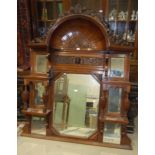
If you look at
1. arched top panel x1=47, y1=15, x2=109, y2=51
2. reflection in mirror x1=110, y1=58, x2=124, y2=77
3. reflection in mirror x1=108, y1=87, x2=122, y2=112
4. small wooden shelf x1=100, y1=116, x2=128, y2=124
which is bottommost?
small wooden shelf x1=100, y1=116, x2=128, y2=124

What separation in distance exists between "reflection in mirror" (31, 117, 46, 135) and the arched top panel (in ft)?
3.02

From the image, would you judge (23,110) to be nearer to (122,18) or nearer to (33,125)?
(33,125)

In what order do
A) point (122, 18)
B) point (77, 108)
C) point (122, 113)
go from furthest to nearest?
point (122, 18) < point (77, 108) < point (122, 113)

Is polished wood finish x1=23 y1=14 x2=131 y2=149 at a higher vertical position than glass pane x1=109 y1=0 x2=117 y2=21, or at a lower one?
lower

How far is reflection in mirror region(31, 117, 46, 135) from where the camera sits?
2.65m

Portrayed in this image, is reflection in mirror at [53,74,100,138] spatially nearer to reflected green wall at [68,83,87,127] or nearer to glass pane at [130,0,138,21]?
reflected green wall at [68,83,87,127]

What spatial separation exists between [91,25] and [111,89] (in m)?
0.82

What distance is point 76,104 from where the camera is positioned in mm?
2615

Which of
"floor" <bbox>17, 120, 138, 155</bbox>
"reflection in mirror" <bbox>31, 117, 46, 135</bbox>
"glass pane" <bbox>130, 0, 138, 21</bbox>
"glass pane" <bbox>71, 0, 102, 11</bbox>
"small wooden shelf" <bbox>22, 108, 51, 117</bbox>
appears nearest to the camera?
"floor" <bbox>17, 120, 138, 155</bbox>

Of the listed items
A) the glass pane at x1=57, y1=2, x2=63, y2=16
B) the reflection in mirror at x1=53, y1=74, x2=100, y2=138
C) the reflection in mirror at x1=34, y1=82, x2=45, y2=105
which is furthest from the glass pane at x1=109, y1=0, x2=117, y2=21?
the reflection in mirror at x1=34, y1=82, x2=45, y2=105

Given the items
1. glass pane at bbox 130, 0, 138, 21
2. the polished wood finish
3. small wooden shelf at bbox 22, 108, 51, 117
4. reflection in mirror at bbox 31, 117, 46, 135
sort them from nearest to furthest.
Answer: the polished wood finish, small wooden shelf at bbox 22, 108, 51, 117, reflection in mirror at bbox 31, 117, 46, 135, glass pane at bbox 130, 0, 138, 21

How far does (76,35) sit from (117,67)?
2.13 feet

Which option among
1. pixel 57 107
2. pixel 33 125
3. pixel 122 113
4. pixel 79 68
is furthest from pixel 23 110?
pixel 122 113
